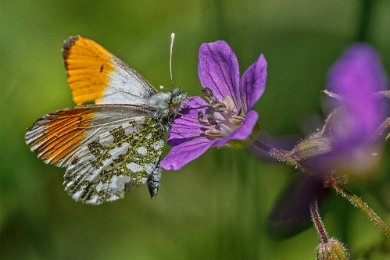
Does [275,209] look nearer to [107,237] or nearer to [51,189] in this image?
[107,237]

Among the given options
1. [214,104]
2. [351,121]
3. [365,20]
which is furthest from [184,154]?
[365,20]

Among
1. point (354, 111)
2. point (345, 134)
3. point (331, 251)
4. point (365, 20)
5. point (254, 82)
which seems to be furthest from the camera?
point (365, 20)

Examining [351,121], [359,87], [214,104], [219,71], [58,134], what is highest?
[359,87]

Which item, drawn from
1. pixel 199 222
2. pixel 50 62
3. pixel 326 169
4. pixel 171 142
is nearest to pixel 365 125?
pixel 326 169

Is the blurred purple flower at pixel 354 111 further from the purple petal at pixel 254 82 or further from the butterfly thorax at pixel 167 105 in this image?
the butterfly thorax at pixel 167 105

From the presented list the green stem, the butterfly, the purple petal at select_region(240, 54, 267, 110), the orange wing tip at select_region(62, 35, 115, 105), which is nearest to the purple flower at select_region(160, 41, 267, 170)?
the purple petal at select_region(240, 54, 267, 110)

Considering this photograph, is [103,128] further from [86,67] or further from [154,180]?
[154,180]
